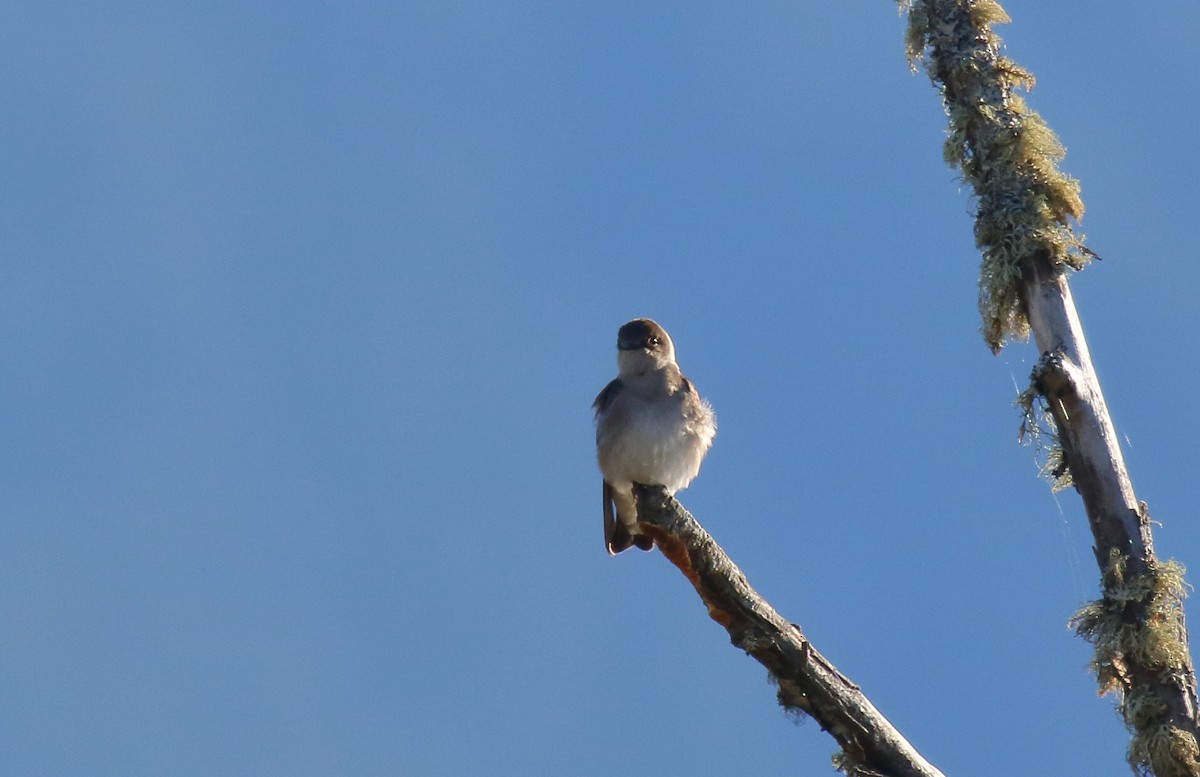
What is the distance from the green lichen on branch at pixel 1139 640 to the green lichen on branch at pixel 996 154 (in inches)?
53.5

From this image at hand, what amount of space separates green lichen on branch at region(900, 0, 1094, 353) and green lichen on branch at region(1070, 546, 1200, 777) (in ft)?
4.46

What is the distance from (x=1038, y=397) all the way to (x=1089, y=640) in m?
0.97

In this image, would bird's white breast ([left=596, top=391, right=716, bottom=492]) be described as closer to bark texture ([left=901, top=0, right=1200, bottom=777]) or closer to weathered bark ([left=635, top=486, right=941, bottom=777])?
bark texture ([left=901, top=0, right=1200, bottom=777])

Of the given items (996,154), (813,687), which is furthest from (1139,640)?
(996,154)

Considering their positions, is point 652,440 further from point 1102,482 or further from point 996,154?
point 1102,482

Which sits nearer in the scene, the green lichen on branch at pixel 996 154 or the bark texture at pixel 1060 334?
the bark texture at pixel 1060 334

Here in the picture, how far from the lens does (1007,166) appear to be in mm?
7129

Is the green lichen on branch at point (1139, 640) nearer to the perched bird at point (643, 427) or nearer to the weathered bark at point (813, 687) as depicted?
the weathered bark at point (813, 687)

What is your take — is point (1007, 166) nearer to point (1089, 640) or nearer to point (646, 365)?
point (1089, 640)

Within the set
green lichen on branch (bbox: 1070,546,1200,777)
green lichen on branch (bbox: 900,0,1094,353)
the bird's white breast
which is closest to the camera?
green lichen on branch (bbox: 1070,546,1200,777)

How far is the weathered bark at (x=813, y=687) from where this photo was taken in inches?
233

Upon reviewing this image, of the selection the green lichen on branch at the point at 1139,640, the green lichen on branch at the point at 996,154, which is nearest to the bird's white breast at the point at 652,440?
the green lichen on branch at the point at 996,154

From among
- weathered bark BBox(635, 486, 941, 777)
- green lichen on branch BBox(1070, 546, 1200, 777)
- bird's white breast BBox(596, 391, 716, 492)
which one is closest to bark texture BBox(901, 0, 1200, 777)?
green lichen on branch BBox(1070, 546, 1200, 777)

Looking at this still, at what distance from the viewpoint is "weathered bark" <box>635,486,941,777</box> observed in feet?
19.4
